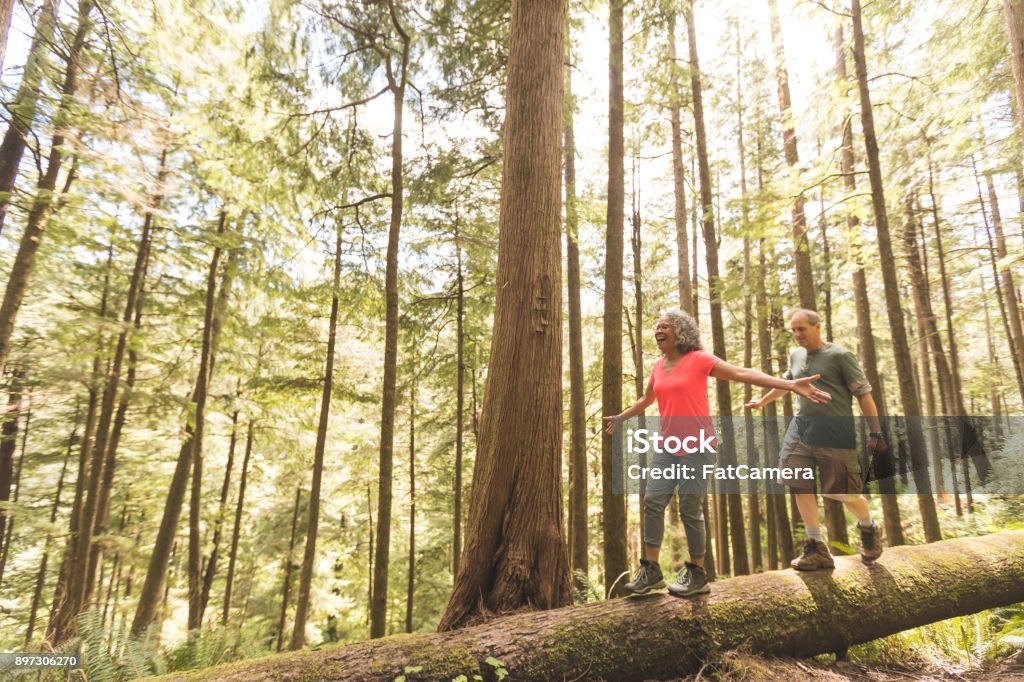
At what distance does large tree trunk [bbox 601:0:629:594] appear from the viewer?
18.1 feet

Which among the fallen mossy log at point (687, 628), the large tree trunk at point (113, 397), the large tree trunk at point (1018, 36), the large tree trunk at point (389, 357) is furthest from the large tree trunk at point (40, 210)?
the large tree trunk at point (1018, 36)

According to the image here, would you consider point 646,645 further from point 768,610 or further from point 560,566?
point 768,610

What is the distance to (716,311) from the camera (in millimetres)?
8078

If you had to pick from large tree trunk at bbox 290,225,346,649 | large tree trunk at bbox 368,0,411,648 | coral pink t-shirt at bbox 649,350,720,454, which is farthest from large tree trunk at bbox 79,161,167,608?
coral pink t-shirt at bbox 649,350,720,454

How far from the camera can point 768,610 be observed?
128 inches

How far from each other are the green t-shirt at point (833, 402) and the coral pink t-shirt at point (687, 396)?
126cm

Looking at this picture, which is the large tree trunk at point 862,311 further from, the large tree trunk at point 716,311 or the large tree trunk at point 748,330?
the large tree trunk at point 716,311

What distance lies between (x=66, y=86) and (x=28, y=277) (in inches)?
133

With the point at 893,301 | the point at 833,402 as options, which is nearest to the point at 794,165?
the point at 893,301

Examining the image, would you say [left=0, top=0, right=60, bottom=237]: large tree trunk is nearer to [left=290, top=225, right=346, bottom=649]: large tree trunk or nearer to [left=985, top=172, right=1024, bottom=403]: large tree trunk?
[left=290, top=225, right=346, bottom=649]: large tree trunk

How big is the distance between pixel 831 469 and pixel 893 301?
16.6ft

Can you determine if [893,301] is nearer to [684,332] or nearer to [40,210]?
[684,332]

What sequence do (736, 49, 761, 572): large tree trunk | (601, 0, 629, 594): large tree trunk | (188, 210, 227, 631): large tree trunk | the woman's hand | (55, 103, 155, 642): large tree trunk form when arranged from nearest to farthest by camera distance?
the woman's hand
(601, 0, 629, 594): large tree trunk
(55, 103, 155, 642): large tree trunk
(188, 210, 227, 631): large tree trunk
(736, 49, 761, 572): large tree trunk

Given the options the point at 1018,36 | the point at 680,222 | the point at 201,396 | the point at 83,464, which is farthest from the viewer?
the point at 680,222
